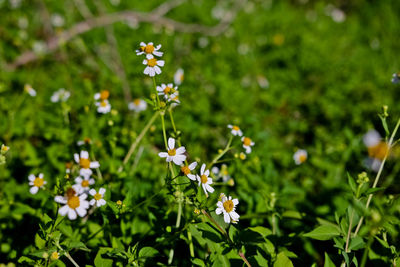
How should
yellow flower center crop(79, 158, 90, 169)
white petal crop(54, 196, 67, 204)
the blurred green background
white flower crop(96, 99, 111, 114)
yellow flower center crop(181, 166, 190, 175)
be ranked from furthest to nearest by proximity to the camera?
the blurred green background → white flower crop(96, 99, 111, 114) → yellow flower center crop(79, 158, 90, 169) → yellow flower center crop(181, 166, 190, 175) → white petal crop(54, 196, 67, 204)

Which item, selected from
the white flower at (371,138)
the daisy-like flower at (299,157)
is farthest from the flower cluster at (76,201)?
the white flower at (371,138)

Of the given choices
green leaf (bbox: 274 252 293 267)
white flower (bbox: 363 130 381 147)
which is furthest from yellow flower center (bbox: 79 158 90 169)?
white flower (bbox: 363 130 381 147)

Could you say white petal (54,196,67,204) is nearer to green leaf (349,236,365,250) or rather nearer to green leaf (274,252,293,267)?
green leaf (274,252,293,267)

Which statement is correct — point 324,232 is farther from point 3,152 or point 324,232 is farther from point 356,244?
point 3,152

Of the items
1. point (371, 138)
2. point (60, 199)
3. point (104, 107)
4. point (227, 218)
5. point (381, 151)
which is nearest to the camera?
point (60, 199)

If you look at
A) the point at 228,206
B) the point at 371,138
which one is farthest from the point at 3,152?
the point at 371,138

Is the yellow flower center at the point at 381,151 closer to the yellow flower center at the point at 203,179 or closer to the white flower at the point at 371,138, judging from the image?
the white flower at the point at 371,138

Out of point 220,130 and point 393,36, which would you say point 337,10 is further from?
point 220,130

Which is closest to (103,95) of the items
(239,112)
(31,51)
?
(239,112)
